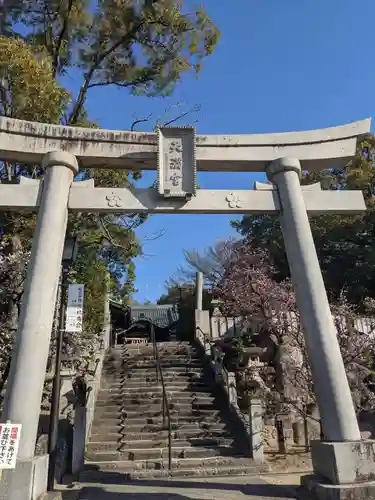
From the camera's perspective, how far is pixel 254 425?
29.4 ft

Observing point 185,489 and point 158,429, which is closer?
point 185,489

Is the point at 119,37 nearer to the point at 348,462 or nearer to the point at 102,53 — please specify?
the point at 102,53

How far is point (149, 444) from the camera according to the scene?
29.9ft

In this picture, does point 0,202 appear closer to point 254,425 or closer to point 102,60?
point 254,425

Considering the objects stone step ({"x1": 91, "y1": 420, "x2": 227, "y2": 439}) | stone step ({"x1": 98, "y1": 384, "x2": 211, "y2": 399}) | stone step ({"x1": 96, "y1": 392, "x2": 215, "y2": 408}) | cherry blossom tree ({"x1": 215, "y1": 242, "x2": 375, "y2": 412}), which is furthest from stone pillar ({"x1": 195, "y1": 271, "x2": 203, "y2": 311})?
stone step ({"x1": 91, "y1": 420, "x2": 227, "y2": 439})

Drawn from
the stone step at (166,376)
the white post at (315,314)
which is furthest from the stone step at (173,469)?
the stone step at (166,376)

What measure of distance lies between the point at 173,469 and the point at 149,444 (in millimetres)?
1134

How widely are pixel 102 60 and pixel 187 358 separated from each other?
11.0 m

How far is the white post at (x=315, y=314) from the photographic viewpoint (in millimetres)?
6023

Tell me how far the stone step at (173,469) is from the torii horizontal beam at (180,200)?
5.09 m

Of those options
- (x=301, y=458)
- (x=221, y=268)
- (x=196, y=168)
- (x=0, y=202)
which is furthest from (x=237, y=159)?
(x=221, y=268)

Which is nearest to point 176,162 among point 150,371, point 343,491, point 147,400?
point 343,491

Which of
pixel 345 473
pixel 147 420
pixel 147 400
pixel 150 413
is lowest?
pixel 345 473

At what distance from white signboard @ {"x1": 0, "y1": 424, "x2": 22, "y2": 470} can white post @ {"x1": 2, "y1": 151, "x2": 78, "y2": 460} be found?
92 cm
